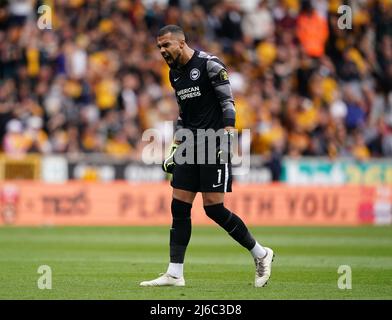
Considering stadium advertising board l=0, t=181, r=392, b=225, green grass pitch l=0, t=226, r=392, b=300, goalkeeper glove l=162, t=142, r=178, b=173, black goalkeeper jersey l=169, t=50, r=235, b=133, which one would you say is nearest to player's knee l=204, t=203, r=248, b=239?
green grass pitch l=0, t=226, r=392, b=300

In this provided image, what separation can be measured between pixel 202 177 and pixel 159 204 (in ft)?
44.6

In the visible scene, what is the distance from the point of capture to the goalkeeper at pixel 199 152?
35.9ft

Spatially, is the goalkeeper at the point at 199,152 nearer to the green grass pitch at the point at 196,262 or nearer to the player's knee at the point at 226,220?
the player's knee at the point at 226,220

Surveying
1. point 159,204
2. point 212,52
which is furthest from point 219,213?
point 212,52

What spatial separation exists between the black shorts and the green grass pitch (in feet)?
3.44

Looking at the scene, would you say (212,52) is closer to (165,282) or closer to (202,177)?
(202,177)

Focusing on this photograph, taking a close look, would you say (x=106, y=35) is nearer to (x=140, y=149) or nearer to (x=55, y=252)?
(x=140, y=149)

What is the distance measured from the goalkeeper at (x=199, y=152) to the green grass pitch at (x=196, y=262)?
42cm

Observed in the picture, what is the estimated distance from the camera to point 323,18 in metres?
28.7

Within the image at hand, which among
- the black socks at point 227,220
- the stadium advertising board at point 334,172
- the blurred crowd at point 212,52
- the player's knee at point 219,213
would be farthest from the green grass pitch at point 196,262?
the blurred crowd at point 212,52

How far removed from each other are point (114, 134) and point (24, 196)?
2.87 m

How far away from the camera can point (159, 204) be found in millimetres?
24469

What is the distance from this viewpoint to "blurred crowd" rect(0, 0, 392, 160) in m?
24.8

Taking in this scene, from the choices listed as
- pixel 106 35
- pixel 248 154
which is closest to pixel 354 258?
pixel 248 154
